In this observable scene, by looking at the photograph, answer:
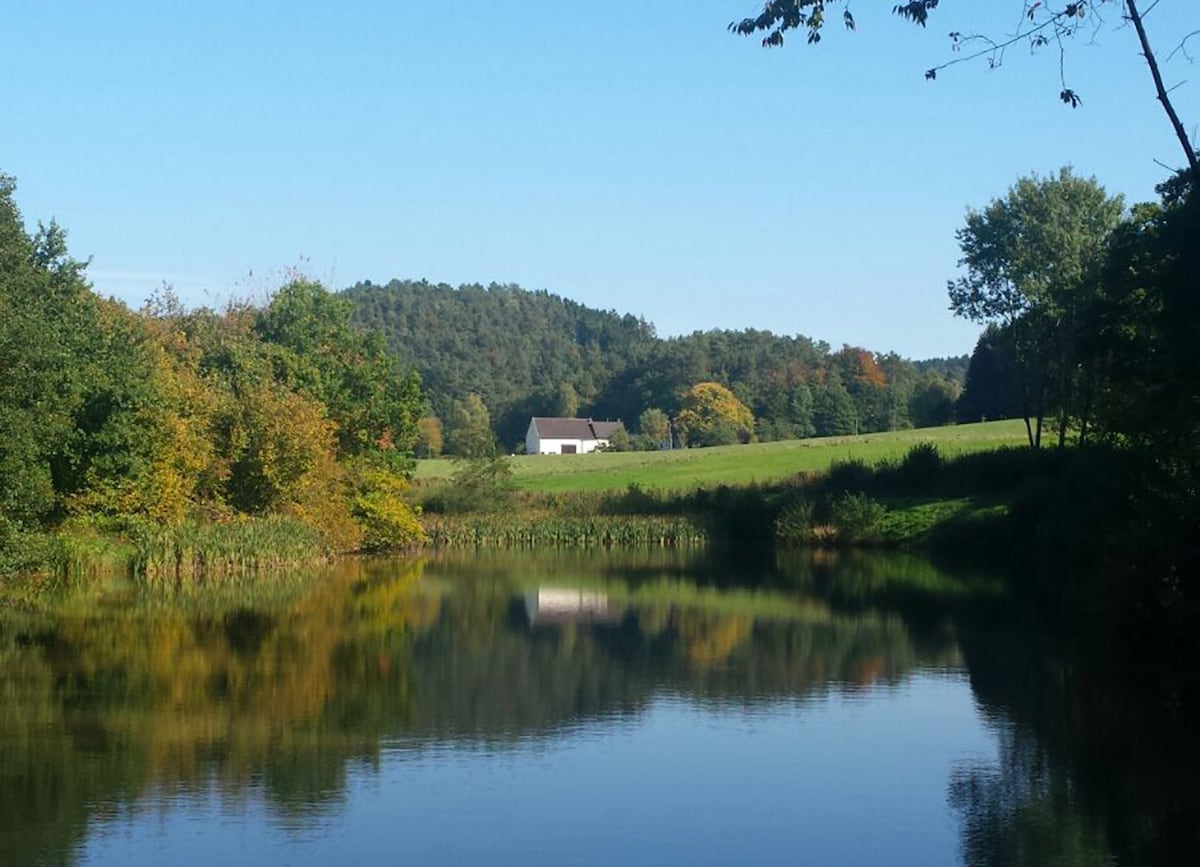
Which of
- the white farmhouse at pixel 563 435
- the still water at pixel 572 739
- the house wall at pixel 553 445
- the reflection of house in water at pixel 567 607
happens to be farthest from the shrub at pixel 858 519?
the house wall at pixel 553 445

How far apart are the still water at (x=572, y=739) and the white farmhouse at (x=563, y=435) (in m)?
97.1

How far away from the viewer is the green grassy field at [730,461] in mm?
74625

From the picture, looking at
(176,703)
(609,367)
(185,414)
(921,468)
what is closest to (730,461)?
(921,468)

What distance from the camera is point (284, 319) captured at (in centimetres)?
5666

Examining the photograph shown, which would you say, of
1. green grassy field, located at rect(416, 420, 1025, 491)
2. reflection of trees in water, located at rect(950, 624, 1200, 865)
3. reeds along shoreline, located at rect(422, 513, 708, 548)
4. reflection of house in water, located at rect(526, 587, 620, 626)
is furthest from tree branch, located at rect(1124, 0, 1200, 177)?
green grassy field, located at rect(416, 420, 1025, 491)

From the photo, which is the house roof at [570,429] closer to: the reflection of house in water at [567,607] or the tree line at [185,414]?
the tree line at [185,414]

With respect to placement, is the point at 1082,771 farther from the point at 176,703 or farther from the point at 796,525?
the point at 796,525

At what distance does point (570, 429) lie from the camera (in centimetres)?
13288

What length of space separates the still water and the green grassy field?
1629 inches

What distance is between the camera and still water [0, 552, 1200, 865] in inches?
512

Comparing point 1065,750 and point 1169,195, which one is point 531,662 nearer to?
point 1065,750

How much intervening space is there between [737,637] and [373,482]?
28409mm

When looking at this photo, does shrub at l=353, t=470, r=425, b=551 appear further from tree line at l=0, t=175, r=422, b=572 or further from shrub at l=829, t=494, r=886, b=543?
shrub at l=829, t=494, r=886, b=543

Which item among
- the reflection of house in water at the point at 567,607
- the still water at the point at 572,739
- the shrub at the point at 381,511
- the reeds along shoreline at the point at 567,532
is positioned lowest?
the still water at the point at 572,739
